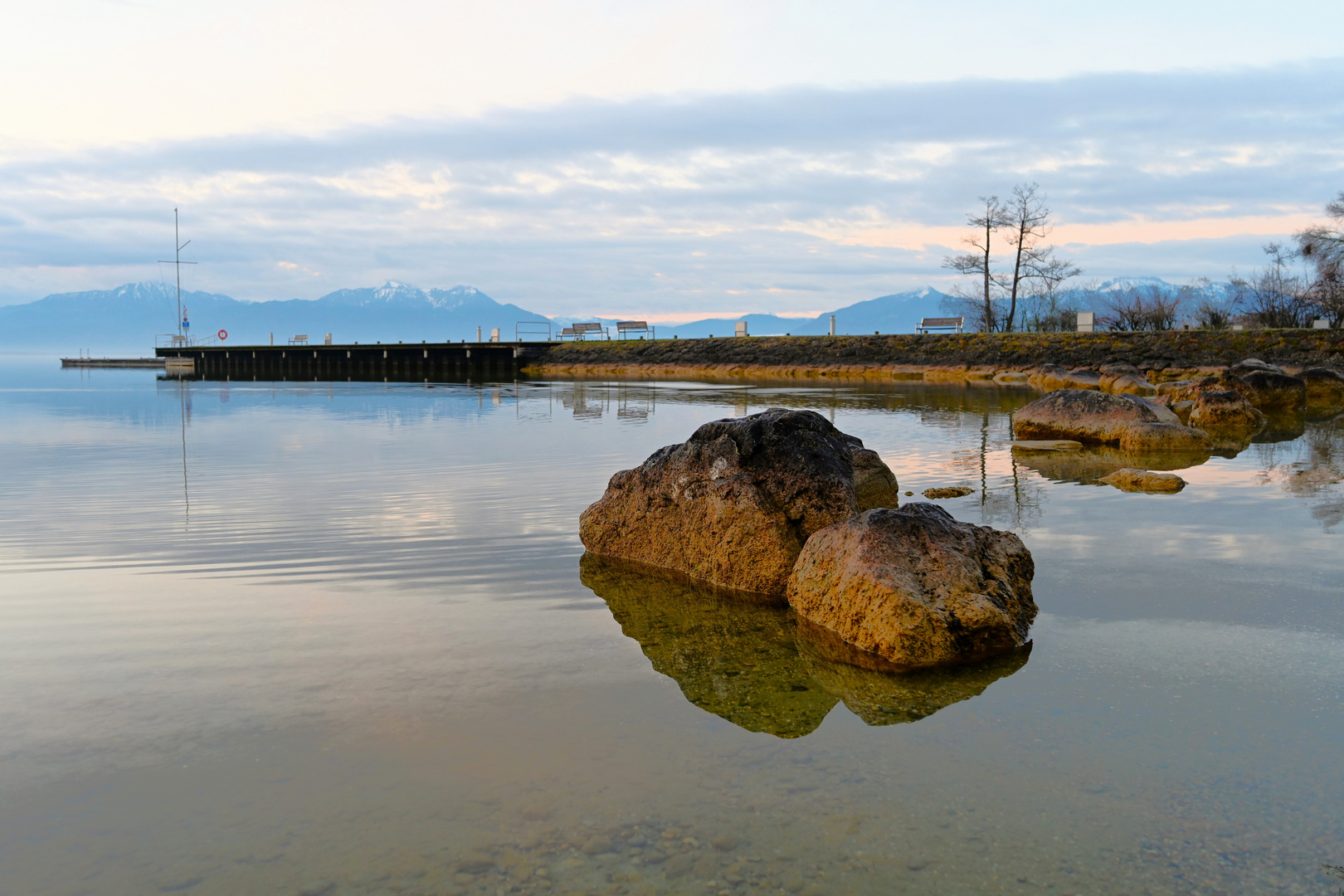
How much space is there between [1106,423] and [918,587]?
35.3ft

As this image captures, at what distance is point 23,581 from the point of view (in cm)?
693

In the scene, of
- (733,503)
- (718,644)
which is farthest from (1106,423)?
(718,644)

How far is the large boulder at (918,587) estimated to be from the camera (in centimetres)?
530

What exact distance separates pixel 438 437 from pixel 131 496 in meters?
6.90

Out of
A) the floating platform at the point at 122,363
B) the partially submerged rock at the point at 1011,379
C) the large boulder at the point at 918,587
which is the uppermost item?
the floating platform at the point at 122,363

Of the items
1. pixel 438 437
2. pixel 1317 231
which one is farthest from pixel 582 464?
pixel 1317 231

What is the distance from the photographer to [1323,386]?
79.9 feet

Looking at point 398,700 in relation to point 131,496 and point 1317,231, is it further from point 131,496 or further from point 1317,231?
point 1317,231

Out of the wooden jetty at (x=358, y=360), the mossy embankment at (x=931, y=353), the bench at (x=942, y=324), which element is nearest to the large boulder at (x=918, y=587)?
the mossy embankment at (x=931, y=353)

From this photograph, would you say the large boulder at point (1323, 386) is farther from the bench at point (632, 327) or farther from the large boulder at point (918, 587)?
the bench at point (632, 327)

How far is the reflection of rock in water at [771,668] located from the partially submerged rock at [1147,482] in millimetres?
6039

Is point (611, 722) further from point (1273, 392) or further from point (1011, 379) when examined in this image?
point (1011, 379)

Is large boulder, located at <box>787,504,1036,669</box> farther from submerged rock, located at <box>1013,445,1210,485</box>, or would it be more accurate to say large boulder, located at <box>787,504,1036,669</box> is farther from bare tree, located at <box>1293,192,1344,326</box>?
bare tree, located at <box>1293,192,1344,326</box>

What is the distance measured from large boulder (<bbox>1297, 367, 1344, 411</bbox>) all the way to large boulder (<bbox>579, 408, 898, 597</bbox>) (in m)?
22.0
